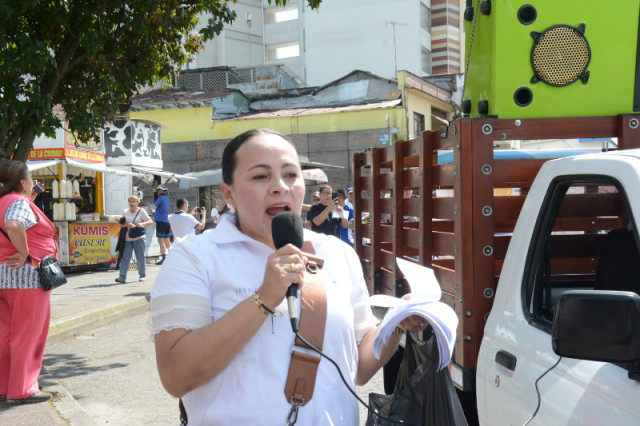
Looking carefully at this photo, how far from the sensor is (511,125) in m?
3.15

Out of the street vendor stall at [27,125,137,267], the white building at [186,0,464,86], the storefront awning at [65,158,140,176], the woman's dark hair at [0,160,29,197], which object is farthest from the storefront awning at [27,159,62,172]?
the white building at [186,0,464,86]

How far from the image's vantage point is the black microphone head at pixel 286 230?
1925 mm

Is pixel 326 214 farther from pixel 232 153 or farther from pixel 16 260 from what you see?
pixel 232 153

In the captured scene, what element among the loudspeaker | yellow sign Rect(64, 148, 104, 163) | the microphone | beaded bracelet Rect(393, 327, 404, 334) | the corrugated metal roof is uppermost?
the corrugated metal roof

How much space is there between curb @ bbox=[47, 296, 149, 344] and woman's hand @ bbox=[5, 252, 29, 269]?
125 inches

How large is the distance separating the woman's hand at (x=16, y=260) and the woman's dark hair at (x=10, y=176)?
1.67 feet

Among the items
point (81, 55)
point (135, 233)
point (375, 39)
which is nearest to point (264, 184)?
point (81, 55)

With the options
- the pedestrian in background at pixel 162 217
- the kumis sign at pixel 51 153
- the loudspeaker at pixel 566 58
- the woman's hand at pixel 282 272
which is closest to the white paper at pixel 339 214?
the pedestrian in background at pixel 162 217

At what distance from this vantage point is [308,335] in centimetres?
197

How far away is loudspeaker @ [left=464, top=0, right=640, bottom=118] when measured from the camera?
11.0 feet

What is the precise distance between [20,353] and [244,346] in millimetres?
4508

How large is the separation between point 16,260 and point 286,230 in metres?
4.48

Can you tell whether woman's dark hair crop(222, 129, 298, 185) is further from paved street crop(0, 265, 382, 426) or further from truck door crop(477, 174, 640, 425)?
paved street crop(0, 265, 382, 426)

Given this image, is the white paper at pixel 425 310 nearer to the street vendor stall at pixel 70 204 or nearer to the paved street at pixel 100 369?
the paved street at pixel 100 369
